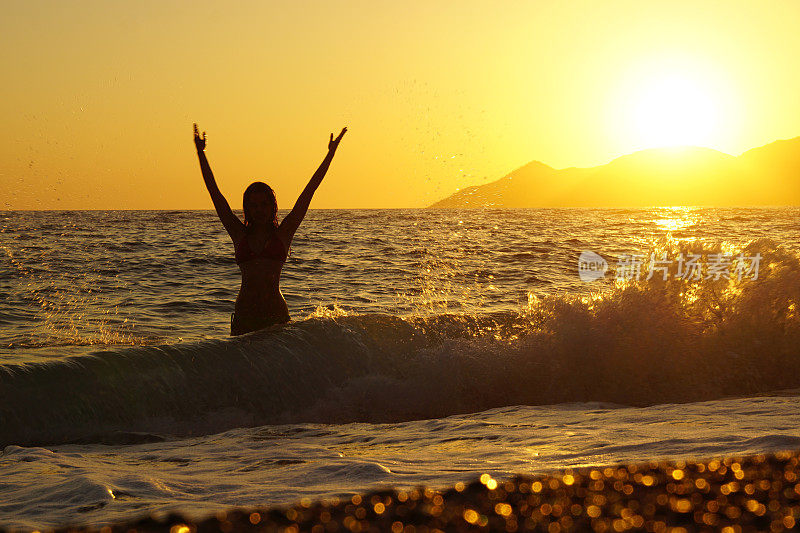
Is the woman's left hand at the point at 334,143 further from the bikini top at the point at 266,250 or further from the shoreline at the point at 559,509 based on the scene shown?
the shoreline at the point at 559,509

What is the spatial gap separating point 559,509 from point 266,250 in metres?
4.45

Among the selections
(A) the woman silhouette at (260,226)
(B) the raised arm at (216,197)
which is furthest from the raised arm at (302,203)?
(B) the raised arm at (216,197)

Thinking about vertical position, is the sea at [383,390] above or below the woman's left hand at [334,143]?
below

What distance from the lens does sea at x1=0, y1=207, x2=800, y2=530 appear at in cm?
388

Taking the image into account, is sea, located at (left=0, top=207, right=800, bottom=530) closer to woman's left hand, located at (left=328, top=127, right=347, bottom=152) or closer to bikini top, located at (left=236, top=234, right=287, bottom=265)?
bikini top, located at (left=236, top=234, right=287, bottom=265)

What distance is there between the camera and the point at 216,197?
6.27m

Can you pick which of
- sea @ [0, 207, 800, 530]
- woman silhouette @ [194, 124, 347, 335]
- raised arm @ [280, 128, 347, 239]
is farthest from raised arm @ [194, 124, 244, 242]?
sea @ [0, 207, 800, 530]

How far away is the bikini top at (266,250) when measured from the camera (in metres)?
6.19

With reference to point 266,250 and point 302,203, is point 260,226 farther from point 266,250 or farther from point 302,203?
point 302,203

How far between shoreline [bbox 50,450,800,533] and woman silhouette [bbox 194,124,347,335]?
3952mm

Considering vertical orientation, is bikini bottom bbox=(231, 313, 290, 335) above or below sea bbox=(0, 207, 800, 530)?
above

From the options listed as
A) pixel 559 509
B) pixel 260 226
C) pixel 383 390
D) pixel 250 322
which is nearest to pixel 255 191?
pixel 260 226

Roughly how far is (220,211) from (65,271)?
12.7 meters

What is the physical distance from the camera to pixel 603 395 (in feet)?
23.5
